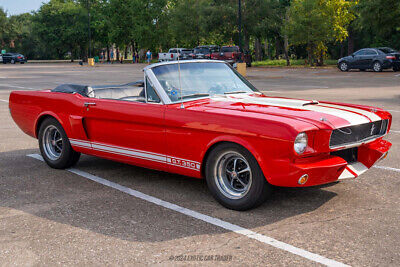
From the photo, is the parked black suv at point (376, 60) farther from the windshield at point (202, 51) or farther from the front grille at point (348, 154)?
the front grille at point (348, 154)

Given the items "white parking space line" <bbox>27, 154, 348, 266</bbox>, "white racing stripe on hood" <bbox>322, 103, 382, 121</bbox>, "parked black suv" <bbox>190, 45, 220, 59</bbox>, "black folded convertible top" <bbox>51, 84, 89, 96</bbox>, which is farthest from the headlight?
"parked black suv" <bbox>190, 45, 220, 59</bbox>

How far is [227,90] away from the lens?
577 centimetres

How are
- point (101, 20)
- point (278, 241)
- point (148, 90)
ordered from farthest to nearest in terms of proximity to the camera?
point (101, 20), point (148, 90), point (278, 241)

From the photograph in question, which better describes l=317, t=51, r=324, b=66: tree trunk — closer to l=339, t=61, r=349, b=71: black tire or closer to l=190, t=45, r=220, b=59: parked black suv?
l=339, t=61, r=349, b=71: black tire

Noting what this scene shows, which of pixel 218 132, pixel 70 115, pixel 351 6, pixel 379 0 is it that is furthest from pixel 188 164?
pixel 351 6

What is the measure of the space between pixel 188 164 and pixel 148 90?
40.1 inches

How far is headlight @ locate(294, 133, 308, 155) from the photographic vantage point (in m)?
4.37

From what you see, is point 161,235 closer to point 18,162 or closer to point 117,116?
point 117,116

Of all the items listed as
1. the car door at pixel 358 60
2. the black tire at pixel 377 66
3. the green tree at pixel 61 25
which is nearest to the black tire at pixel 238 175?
the black tire at pixel 377 66

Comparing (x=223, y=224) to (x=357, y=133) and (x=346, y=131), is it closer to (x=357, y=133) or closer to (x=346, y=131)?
(x=346, y=131)

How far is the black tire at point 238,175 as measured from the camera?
460 centimetres

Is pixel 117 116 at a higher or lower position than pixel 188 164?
higher

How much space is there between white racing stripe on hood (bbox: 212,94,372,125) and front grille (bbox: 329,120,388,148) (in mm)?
78

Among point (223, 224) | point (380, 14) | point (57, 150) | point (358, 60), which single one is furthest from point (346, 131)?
point (380, 14)
